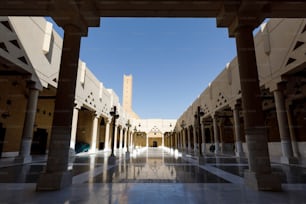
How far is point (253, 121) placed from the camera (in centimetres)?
509

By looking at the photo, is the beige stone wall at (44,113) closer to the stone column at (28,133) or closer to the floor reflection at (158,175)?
the stone column at (28,133)

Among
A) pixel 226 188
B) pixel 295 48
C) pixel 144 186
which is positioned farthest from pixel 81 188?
pixel 295 48

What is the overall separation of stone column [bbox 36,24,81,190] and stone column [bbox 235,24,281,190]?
16.8 ft

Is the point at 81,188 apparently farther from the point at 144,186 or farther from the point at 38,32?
the point at 38,32

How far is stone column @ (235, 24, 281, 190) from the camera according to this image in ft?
15.2

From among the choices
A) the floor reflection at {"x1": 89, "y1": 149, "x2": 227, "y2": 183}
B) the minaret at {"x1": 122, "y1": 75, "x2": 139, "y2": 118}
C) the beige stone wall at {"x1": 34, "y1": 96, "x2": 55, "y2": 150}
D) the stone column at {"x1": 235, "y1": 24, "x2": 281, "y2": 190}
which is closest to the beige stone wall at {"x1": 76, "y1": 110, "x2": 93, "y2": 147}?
the beige stone wall at {"x1": 34, "y1": 96, "x2": 55, "y2": 150}

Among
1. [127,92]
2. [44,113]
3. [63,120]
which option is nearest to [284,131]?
[63,120]

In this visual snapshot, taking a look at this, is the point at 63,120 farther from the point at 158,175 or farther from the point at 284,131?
the point at 284,131

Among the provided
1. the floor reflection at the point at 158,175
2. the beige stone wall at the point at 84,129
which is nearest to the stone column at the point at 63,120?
the floor reflection at the point at 158,175

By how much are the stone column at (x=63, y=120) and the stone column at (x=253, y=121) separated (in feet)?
16.8

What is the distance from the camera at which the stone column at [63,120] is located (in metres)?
4.60

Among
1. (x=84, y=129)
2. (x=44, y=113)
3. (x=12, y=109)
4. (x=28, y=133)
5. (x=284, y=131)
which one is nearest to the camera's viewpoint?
(x=284, y=131)

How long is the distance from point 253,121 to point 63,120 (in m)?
5.47

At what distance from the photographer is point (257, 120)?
5.08m
